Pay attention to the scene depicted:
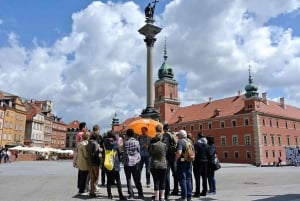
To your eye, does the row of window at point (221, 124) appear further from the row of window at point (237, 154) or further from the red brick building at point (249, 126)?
the row of window at point (237, 154)

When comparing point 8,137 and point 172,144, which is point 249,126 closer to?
point 8,137

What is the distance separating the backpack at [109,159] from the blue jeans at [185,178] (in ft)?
6.03

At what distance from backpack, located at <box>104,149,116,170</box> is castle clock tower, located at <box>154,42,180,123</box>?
67.3 meters

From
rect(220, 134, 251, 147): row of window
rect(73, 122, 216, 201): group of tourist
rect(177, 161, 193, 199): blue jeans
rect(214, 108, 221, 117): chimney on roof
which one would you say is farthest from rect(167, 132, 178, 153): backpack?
rect(214, 108, 221, 117): chimney on roof

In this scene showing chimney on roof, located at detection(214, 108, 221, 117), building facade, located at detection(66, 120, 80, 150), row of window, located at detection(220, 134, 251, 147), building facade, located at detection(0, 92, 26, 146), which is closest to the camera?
row of window, located at detection(220, 134, 251, 147)

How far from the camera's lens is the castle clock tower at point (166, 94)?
77.5 metres

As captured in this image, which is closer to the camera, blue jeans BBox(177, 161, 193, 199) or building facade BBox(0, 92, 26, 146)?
blue jeans BBox(177, 161, 193, 199)

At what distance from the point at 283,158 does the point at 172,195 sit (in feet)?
179

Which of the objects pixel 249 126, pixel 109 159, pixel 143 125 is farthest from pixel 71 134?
pixel 109 159

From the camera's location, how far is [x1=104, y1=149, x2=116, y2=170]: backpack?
328 inches

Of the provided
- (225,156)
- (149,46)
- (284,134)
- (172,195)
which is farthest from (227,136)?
(172,195)

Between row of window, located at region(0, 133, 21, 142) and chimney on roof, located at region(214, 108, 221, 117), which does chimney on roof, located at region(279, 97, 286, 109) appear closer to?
chimney on roof, located at region(214, 108, 221, 117)

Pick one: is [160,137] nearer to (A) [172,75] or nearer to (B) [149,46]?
(B) [149,46]

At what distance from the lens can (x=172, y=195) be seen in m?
9.09
